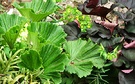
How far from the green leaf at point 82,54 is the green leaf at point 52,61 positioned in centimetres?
Result: 15

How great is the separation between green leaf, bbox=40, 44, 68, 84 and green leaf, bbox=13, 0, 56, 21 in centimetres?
29

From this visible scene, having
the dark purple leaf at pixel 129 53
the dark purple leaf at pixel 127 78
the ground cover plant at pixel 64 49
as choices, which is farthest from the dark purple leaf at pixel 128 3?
the dark purple leaf at pixel 127 78

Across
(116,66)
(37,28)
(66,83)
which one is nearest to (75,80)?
(66,83)

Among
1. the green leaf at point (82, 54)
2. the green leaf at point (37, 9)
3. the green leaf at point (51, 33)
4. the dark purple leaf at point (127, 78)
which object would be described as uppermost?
the green leaf at point (37, 9)

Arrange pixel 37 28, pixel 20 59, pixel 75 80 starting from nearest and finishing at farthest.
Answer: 1. pixel 20 59
2. pixel 37 28
3. pixel 75 80

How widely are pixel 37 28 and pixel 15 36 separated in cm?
15

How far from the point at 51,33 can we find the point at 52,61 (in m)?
0.21

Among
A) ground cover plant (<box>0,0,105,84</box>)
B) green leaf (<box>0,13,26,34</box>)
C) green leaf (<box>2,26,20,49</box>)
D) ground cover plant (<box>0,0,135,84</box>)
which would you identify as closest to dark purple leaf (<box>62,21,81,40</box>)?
ground cover plant (<box>0,0,135,84</box>)

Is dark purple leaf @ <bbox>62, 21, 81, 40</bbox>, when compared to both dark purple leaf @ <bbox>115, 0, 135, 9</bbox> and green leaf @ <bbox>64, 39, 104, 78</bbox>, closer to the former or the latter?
green leaf @ <bbox>64, 39, 104, 78</bbox>

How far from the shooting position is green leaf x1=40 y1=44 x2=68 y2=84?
1943 mm

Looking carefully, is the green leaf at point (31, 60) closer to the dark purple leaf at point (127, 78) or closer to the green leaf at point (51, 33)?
the green leaf at point (51, 33)

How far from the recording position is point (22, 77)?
1.93 m

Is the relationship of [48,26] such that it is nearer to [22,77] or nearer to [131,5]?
[22,77]

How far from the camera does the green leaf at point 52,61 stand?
6.38 ft
